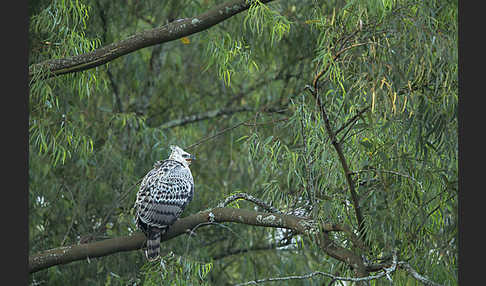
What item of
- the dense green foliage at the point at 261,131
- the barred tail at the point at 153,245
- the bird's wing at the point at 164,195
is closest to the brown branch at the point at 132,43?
the dense green foliage at the point at 261,131

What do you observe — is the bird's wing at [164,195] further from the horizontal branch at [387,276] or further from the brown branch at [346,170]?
the brown branch at [346,170]

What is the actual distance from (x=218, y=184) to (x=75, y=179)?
127cm

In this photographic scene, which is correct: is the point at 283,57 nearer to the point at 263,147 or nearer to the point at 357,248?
the point at 263,147

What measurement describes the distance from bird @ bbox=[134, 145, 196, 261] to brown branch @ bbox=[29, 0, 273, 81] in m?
0.78

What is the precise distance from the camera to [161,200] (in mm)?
4332

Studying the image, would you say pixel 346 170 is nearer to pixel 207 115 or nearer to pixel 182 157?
pixel 182 157

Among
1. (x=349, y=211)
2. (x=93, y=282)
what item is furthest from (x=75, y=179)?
(x=349, y=211)

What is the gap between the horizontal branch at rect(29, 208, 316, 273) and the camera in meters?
3.82

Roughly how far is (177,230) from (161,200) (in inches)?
9.7

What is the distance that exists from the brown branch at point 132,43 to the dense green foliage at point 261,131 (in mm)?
129

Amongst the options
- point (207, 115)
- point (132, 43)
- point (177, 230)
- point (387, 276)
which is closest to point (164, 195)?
point (177, 230)

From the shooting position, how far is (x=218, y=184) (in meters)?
6.34

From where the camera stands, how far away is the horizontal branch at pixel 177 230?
382 centimetres

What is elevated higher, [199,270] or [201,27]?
[201,27]
